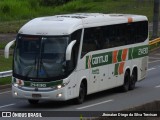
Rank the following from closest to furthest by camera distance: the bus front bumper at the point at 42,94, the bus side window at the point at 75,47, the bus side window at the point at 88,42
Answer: the bus front bumper at the point at 42,94 < the bus side window at the point at 75,47 < the bus side window at the point at 88,42

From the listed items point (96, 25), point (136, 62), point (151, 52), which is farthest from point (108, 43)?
point (151, 52)

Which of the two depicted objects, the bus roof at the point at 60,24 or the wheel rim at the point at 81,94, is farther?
the wheel rim at the point at 81,94

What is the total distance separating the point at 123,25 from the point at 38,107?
630 cm

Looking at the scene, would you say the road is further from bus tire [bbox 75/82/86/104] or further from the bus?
the bus

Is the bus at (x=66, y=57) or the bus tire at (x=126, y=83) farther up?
the bus at (x=66, y=57)

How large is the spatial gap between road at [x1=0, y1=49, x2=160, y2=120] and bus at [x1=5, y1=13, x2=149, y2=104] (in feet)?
1.36

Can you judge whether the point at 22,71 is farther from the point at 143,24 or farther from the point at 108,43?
the point at 143,24

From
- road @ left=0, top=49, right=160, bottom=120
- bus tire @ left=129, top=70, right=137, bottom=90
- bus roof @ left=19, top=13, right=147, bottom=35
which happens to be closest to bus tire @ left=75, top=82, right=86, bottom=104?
road @ left=0, top=49, right=160, bottom=120

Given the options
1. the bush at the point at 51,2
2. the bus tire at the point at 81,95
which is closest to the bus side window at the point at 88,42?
the bus tire at the point at 81,95

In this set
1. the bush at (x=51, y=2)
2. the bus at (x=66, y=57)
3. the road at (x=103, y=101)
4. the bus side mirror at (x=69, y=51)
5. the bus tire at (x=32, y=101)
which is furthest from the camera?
the bush at (x=51, y=2)

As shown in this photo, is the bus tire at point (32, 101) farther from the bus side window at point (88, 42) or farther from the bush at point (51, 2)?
the bush at point (51, 2)

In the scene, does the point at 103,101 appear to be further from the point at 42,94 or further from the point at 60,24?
the point at 60,24

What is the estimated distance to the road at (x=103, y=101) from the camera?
22812 mm

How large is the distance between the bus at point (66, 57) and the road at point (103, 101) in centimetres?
41
